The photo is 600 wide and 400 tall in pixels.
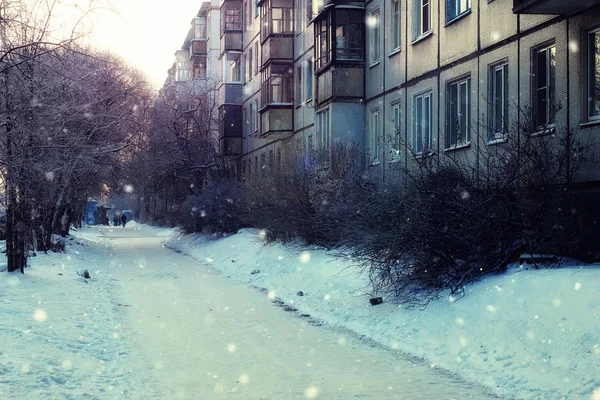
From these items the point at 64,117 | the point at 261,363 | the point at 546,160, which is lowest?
the point at 261,363

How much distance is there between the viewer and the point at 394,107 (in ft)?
74.7

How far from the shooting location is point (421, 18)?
68.5 feet

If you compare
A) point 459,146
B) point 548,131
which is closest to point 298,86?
point 459,146

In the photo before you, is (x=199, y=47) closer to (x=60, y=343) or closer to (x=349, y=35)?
(x=349, y=35)

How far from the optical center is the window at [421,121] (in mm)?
20328

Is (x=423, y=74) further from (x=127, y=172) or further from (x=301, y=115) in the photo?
(x=127, y=172)

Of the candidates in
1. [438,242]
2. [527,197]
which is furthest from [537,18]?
[438,242]

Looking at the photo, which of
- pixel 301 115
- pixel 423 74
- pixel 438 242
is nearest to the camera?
pixel 438 242

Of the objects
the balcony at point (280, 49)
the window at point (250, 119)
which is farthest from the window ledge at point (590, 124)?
the window at point (250, 119)

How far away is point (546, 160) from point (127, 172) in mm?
26953

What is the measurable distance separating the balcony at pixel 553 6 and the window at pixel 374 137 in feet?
33.2

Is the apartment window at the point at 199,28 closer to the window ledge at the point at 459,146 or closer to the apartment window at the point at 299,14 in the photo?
the apartment window at the point at 299,14

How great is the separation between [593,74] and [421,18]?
27.6ft

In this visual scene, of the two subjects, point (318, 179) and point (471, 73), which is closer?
point (471, 73)
